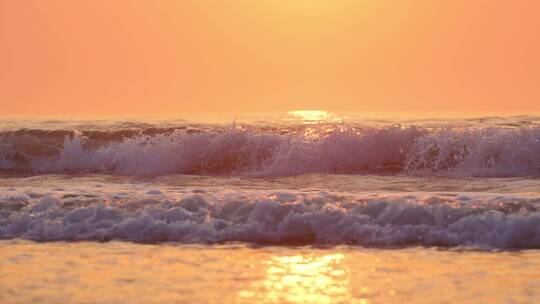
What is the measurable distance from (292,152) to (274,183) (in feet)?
8.88

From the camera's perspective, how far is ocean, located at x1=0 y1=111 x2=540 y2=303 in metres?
8.05

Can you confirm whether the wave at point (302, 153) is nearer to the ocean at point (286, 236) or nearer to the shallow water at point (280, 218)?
the ocean at point (286, 236)

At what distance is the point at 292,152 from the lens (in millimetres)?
20188

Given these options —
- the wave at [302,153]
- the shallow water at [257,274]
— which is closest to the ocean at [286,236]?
the shallow water at [257,274]

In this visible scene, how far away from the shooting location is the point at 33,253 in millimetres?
9820

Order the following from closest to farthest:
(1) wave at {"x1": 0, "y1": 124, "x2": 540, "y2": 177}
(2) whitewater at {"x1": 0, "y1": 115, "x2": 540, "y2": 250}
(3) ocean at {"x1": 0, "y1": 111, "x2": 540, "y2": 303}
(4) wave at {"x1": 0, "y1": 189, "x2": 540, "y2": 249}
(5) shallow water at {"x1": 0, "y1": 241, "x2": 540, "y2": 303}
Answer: (5) shallow water at {"x1": 0, "y1": 241, "x2": 540, "y2": 303}
(3) ocean at {"x1": 0, "y1": 111, "x2": 540, "y2": 303}
(4) wave at {"x1": 0, "y1": 189, "x2": 540, "y2": 249}
(2) whitewater at {"x1": 0, "y1": 115, "x2": 540, "y2": 250}
(1) wave at {"x1": 0, "y1": 124, "x2": 540, "y2": 177}

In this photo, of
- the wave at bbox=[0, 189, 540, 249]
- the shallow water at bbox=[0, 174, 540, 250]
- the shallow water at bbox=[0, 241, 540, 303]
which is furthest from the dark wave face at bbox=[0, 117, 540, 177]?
the shallow water at bbox=[0, 241, 540, 303]

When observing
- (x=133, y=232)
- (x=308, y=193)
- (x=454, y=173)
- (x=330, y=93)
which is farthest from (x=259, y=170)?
(x=330, y=93)

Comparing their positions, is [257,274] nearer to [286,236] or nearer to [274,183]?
[286,236]

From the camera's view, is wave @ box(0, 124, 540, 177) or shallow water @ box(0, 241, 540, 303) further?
wave @ box(0, 124, 540, 177)

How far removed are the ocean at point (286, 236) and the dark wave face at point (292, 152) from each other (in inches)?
4.6

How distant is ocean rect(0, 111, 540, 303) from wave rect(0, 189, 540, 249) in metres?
Answer: 0.02

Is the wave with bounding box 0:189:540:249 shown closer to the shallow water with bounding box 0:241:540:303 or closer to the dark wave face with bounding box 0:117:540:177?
the shallow water with bounding box 0:241:540:303

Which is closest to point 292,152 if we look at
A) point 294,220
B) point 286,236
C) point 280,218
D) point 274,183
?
point 274,183
